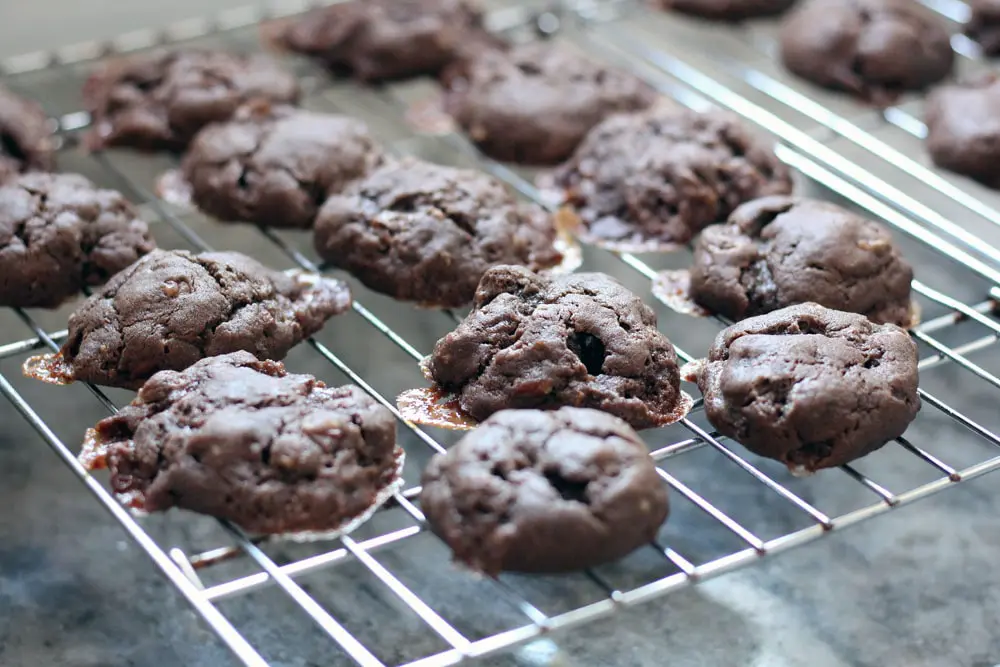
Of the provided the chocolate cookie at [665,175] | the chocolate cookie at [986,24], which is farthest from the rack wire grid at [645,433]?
the chocolate cookie at [665,175]

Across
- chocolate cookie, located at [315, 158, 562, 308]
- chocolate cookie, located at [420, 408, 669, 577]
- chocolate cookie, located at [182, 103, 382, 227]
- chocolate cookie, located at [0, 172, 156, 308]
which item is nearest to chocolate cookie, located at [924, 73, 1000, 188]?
chocolate cookie, located at [315, 158, 562, 308]

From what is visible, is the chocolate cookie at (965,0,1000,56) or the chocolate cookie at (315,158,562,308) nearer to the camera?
the chocolate cookie at (315,158,562,308)

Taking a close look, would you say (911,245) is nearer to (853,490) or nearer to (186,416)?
(853,490)

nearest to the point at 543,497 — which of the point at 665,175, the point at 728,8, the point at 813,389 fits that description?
the point at 813,389

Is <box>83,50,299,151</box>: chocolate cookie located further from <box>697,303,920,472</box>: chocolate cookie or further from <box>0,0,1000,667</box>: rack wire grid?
<box>697,303,920,472</box>: chocolate cookie

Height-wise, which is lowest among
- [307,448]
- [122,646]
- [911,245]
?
[122,646]

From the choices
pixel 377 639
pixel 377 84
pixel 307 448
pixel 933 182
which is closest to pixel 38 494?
pixel 377 639

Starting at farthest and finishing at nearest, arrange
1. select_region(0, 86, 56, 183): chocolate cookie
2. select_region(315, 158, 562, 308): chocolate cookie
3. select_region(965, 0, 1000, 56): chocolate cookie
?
select_region(965, 0, 1000, 56): chocolate cookie → select_region(0, 86, 56, 183): chocolate cookie → select_region(315, 158, 562, 308): chocolate cookie
